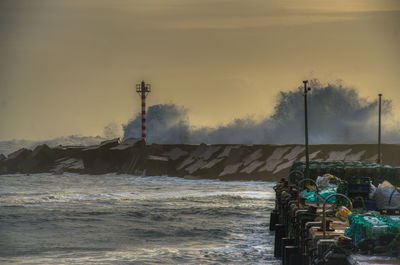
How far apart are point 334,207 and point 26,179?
80.5 meters

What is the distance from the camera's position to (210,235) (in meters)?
34.8

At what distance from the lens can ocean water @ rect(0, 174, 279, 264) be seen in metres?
27.9

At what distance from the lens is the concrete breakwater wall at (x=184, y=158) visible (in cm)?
8131

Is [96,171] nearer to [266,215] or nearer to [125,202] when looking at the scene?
[125,202]

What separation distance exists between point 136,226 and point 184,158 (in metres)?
57.8

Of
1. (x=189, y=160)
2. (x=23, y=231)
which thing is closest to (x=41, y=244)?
(x=23, y=231)

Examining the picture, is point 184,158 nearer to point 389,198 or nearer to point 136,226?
point 136,226

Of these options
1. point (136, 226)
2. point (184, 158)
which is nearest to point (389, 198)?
point (136, 226)

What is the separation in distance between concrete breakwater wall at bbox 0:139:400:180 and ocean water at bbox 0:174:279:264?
10.0m

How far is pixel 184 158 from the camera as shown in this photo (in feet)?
321

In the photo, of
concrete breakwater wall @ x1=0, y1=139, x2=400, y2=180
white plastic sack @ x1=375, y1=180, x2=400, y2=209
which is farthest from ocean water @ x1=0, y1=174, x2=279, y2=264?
concrete breakwater wall @ x1=0, y1=139, x2=400, y2=180

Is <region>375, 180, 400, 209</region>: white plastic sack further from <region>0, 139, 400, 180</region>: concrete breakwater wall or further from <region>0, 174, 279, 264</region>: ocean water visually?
<region>0, 139, 400, 180</region>: concrete breakwater wall

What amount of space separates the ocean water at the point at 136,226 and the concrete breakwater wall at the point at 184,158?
10.0 m

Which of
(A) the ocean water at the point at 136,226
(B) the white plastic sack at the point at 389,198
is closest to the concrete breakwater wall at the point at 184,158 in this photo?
(A) the ocean water at the point at 136,226
